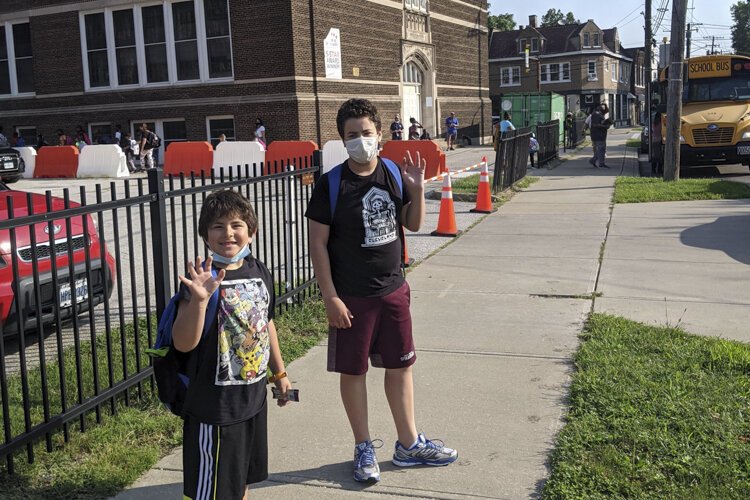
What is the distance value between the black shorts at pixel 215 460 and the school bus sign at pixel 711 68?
19.0 m

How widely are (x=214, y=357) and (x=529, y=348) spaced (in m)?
3.41

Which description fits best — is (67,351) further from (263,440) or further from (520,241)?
(520,241)

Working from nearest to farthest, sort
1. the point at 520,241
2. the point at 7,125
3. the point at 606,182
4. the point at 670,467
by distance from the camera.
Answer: the point at 670,467, the point at 520,241, the point at 606,182, the point at 7,125

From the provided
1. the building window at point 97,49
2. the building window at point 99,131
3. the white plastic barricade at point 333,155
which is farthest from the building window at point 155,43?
the white plastic barricade at point 333,155

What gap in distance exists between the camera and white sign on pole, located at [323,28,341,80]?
27.6 metres

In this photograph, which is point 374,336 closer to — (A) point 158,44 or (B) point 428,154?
(B) point 428,154

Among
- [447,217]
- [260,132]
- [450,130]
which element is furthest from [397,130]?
[447,217]

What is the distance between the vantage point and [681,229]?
35.6ft

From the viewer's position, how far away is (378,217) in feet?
12.4

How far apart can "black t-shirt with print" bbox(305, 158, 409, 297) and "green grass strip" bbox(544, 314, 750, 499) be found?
4.25 feet

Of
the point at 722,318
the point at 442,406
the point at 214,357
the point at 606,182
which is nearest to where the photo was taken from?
the point at 214,357

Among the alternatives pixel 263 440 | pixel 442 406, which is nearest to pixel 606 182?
pixel 442 406

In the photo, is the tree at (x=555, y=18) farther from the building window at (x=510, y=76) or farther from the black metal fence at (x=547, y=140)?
the black metal fence at (x=547, y=140)

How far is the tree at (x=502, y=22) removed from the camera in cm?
9469
